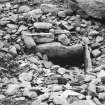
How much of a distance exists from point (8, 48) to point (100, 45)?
1358 mm

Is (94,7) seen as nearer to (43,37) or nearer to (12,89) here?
(43,37)

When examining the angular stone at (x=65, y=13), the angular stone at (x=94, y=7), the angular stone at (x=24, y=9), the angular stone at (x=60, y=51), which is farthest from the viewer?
the angular stone at (x=24, y=9)

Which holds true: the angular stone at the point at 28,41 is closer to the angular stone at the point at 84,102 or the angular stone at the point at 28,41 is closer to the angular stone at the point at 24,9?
the angular stone at the point at 24,9

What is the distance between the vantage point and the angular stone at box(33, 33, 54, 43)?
15.0 feet

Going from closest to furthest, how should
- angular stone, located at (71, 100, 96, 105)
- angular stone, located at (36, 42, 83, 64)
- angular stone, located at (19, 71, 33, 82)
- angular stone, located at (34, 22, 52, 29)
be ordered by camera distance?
1. angular stone, located at (71, 100, 96, 105)
2. angular stone, located at (19, 71, 33, 82)
3. angular stone, located at (36, 42, 83, 64)
4. angular stone, located at (34, 22, 52, 29)

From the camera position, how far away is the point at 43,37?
4.60m

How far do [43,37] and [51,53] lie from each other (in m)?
0.28

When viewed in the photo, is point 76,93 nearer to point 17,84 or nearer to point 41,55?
point 17,84

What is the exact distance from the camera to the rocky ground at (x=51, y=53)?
3605 millimetres

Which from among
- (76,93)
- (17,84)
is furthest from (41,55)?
(76,93)

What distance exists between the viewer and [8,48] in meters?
4.49

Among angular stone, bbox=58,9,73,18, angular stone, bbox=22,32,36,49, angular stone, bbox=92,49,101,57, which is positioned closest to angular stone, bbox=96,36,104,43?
angular stone, bbox=92,49,101,57

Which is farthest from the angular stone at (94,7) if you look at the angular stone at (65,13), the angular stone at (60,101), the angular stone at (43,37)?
the angular stone at (60,101)

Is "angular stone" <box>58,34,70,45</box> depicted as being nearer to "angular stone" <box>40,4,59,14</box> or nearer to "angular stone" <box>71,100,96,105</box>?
"angular stone" <box>40,4,59,14</box>
